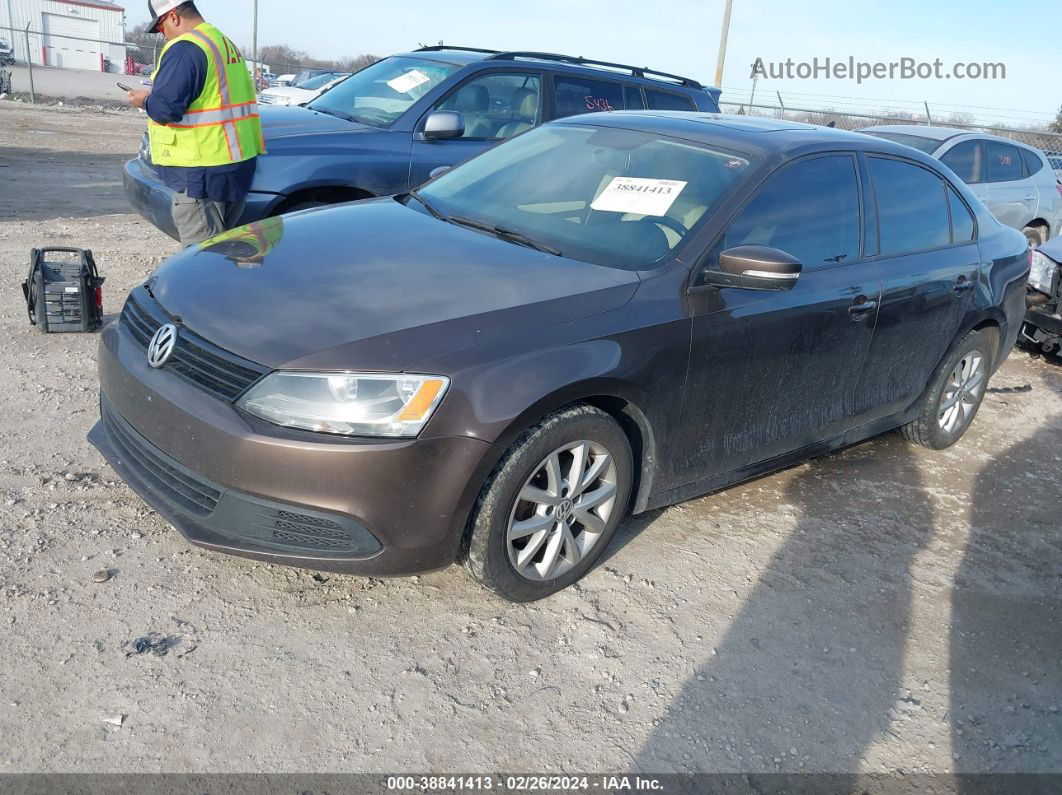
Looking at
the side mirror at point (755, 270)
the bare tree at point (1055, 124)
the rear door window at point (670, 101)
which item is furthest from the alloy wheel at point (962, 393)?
the bare tree at point (1055, 124)

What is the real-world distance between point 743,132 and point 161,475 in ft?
8.96

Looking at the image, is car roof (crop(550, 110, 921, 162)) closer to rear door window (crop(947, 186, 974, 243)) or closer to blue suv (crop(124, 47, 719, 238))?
rear door window (crop(947, 186, 974, 243))

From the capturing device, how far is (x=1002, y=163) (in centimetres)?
991

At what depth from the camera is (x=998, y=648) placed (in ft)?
11.0

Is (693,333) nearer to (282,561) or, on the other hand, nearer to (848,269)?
(848,269)

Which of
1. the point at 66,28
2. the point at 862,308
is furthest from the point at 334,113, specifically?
the point at 66,28

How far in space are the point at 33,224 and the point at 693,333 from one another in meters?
7.08

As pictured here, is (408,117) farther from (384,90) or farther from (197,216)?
(197,216)

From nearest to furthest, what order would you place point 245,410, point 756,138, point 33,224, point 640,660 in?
point 245,410 < point 640,660 < point 756,138 < point 33,224

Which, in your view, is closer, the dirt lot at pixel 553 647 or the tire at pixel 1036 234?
the dirt lot at pixel 553 647

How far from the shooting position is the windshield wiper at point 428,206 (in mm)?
3890

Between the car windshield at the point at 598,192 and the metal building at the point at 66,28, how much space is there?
52.3m

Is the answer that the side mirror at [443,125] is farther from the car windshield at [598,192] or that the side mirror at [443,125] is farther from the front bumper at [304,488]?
the front bumper at [304,488]

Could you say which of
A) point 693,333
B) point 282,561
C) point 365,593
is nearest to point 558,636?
point 365,593
